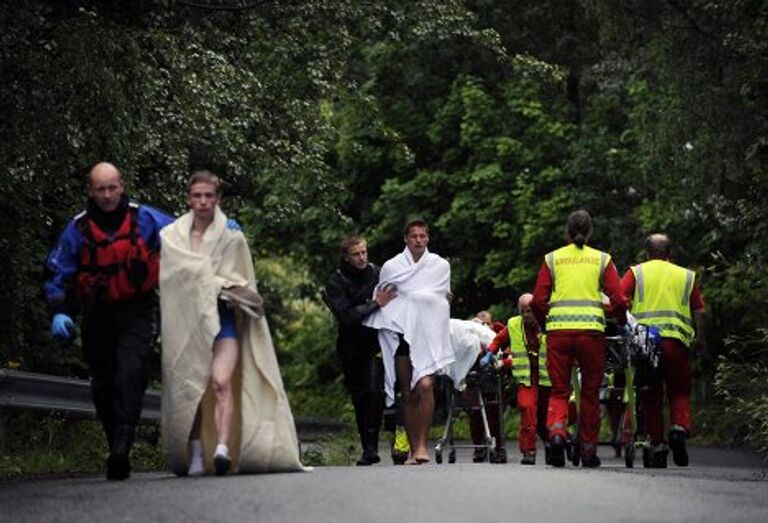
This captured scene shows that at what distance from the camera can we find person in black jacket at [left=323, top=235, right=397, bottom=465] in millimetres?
18516

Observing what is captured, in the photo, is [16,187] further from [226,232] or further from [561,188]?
[561,188]

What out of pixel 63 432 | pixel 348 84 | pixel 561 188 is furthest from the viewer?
pixel 561 188

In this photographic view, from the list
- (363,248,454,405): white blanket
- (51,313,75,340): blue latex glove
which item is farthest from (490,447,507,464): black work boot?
(51,313,75,340): blue latex glove

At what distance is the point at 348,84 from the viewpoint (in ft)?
86.7

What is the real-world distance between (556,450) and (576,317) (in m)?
1.02

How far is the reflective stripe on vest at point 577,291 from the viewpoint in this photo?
677 inches

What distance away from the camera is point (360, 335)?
61.2ft

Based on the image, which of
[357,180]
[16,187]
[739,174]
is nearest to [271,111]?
[16,187]

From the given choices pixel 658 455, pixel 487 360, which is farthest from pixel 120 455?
pixel 487 360

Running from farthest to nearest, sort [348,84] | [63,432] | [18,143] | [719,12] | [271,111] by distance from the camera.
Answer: [719,12]
[348,84]
[271,111]
[63,432]
[18,143]

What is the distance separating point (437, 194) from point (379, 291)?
25.1m

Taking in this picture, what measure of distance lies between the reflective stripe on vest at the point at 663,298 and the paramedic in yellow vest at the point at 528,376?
140cm

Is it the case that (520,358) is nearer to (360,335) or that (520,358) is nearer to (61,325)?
(360,335)

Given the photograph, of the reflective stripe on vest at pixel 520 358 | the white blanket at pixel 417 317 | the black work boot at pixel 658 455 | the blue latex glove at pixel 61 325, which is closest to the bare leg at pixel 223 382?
the blue latex glove at pixel 61 325
